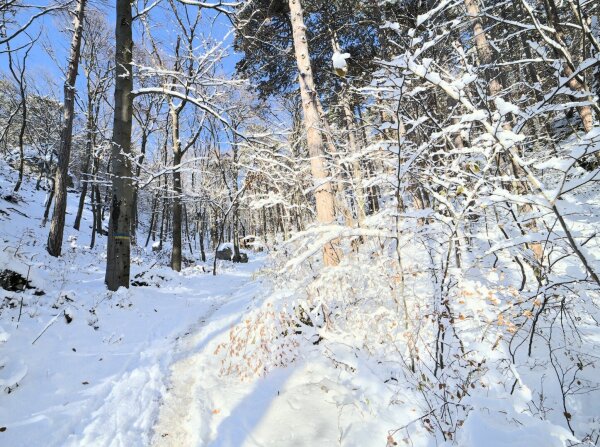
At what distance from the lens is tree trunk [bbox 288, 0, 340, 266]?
5199 mm

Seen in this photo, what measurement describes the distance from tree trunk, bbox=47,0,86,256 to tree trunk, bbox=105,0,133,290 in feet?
13.5

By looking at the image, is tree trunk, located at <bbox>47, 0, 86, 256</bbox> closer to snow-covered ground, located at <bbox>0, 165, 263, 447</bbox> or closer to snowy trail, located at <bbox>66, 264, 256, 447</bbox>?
snow-covered ground, located at <bbox>0, 165, 263, 447</bbox>

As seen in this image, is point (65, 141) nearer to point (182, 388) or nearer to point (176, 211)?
point (176, 211)

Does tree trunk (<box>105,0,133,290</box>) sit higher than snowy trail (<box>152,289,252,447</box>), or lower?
higher

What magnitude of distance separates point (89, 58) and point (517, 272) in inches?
806

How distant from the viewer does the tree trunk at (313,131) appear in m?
5.20

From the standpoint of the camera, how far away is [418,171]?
3.05 metres

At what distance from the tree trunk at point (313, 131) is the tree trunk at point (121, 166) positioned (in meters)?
3.76

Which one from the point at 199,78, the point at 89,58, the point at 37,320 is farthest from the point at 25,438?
the point at 89,58

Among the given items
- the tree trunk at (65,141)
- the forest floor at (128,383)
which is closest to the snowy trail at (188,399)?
the forest floor at (128,383)

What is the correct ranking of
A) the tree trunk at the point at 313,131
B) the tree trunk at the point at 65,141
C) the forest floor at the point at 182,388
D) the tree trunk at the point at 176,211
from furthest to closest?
the tree trunk at the point at 176,211 < the tree trunk at the point at 65,141 < the tree trunk at the point at 313,131 < the forest floor at the point at 182,388

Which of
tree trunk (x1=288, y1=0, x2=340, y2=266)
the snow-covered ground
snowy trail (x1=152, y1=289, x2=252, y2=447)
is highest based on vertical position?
tree trunk (x1=288, y1=0, x2=340, y2=266)

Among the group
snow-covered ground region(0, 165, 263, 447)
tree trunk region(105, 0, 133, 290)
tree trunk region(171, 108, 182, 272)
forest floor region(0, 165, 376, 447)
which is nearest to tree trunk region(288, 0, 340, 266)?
forest floor region(0, 165, 376, 447)

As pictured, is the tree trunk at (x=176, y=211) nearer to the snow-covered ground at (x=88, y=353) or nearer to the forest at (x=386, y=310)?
the snow-covered ground at (x=88, y=353)
